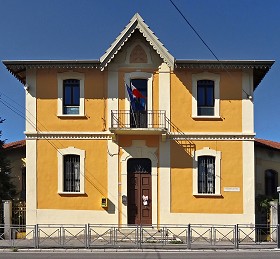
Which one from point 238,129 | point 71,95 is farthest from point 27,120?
point 238,129

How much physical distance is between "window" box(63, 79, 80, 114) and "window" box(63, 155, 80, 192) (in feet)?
7.31

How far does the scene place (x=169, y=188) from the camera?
18.8 metres

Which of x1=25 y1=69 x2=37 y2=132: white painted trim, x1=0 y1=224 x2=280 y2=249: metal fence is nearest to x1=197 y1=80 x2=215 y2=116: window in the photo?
x1=0 y1=224 x2=280 y2=249: metal fence

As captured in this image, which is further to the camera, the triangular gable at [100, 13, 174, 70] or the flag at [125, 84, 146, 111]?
the flag at [125, 84, 146, 111]

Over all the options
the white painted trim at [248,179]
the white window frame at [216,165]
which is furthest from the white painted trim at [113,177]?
the white painted trim at [248,179]

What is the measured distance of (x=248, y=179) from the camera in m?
18.7

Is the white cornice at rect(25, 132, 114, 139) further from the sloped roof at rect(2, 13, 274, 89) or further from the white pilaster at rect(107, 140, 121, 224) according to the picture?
the sloped roof at rect(2, 13, 274, 89)

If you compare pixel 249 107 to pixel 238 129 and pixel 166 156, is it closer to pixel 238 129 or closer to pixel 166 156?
pixel 238 129

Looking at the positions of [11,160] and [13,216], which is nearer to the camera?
[13,216]

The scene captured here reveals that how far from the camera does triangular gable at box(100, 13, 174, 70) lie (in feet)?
60.4
